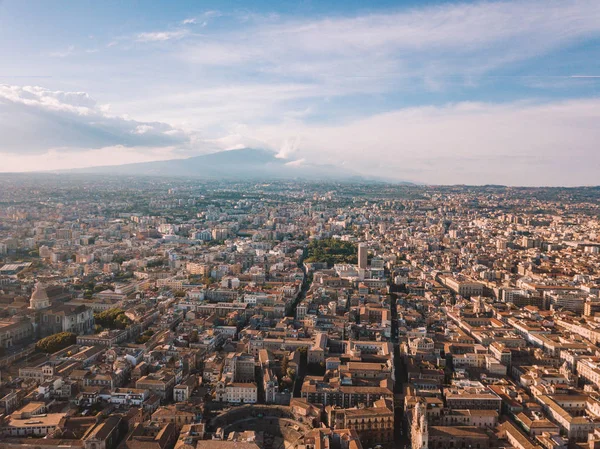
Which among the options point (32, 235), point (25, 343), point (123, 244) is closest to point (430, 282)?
point (25, 343)

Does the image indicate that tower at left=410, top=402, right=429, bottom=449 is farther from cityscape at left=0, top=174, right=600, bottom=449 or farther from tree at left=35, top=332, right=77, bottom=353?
tree at left=35, top=332, right=77, bottom=353

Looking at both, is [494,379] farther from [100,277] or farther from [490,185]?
[490,185]

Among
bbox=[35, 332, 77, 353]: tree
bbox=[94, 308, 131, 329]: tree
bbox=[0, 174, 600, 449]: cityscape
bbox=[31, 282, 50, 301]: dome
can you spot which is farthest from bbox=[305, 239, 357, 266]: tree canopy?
bbox=[35, 332, 77, 353]: tree

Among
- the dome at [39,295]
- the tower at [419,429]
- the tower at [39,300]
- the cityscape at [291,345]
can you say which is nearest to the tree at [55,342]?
the cityscape at [291,345]

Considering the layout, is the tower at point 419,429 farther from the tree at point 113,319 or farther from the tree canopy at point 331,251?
the tree canopy at point 331,251

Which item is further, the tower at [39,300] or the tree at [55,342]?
the tower at [39,300]

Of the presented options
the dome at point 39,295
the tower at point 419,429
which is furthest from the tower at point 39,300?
the tower at point 419,429

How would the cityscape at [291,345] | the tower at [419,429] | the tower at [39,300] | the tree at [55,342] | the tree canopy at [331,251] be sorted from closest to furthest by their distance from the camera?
the tower at [419,429]
the cityscape at [291,345]
the tree at [55,342]
the tower at [39,300]
the tree canopy at [331,251]

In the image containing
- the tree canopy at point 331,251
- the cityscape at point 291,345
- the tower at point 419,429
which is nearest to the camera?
the tower at point 419,429

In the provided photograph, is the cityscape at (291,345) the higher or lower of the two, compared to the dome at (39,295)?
lower

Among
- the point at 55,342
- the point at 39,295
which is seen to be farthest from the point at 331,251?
the point at 55,342
